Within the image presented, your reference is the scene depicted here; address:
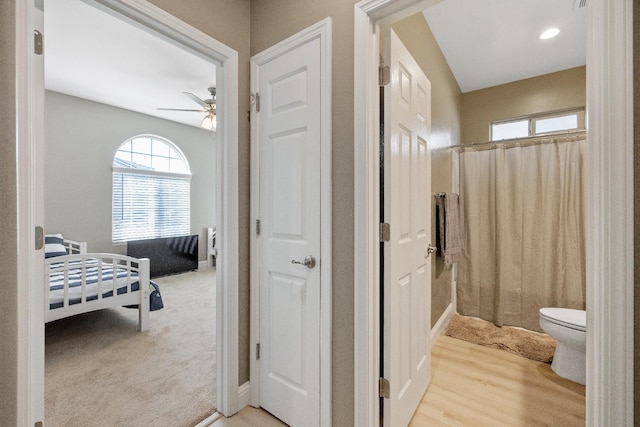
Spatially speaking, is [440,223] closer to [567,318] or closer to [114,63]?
[567,318]

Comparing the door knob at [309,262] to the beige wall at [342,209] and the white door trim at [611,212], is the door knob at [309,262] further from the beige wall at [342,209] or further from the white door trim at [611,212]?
the white door trim at [611,212]

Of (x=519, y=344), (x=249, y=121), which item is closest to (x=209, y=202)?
(x=249, y=121)

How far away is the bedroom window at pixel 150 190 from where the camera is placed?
476 cm

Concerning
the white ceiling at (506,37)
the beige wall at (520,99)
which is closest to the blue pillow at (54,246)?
the white ceiling at (506,37)

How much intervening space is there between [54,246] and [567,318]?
5.27 metres

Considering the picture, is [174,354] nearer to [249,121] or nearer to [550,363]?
[249,121]

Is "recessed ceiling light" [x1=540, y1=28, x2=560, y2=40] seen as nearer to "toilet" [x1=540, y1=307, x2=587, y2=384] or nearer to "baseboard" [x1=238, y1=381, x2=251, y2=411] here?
"toilet" [x1=540, y1=307, x2=587, y2=384]

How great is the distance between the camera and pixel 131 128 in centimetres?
477

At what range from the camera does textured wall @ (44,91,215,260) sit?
3.98 metres

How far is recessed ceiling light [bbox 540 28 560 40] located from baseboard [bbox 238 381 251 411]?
11.9 ft

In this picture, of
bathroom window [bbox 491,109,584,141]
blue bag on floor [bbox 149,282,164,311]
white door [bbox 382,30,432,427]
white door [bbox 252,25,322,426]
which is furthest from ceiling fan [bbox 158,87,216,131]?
bathroom window [bbox 491,109,584,141]

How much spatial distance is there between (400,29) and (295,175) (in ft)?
4.22

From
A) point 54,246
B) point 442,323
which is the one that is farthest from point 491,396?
point 54,246

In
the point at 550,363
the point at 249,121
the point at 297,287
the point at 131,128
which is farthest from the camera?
the point at 131,128
